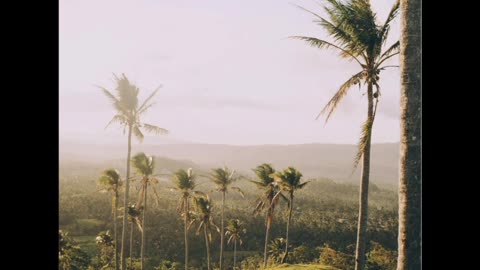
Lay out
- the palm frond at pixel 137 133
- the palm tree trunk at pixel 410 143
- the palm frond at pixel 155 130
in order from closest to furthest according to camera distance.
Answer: the palm tree trunk at pixel 410 143 → the palm frond at pixel 155 130 → the palm frond at pixel 137 133

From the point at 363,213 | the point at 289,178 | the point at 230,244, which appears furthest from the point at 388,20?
the point at 230,244

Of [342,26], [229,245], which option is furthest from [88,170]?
[342,26]

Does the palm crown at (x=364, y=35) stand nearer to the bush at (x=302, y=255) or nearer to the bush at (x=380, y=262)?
the bush at (x=380, y=262)

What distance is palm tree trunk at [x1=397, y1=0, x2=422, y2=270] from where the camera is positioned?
8789 mm

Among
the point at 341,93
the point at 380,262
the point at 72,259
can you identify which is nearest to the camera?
the point at 341,93

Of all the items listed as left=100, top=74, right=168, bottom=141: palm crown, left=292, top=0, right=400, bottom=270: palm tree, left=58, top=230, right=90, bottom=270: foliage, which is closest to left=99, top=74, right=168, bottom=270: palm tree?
left=100, top=74, right=168, bottom=141: palm crown

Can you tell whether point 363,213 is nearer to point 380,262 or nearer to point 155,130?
point 155,130

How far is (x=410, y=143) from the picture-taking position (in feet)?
29.5

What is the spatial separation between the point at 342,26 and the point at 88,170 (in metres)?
167

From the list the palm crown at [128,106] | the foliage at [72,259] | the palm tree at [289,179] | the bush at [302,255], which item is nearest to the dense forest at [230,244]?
the bush at [302,255]

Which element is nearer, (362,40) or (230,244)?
(362,40)

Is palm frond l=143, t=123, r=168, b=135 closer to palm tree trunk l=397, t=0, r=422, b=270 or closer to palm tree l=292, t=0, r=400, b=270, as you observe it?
palm tree l=292, t=0, r=400, b=270

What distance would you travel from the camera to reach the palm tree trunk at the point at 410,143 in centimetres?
879

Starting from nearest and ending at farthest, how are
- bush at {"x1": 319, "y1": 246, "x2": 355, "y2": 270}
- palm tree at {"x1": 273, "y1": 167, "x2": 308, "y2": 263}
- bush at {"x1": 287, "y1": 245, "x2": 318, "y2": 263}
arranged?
palm tree at {"x1": 273, "y1": 167, "x2": 308, "y2": 263}
bush at {"x1": 319, "y1": 246, "x2": 355, "y2": 270}
bush at {"x1": 287, "y1": 245, "x2": 318, "y2": 263}
